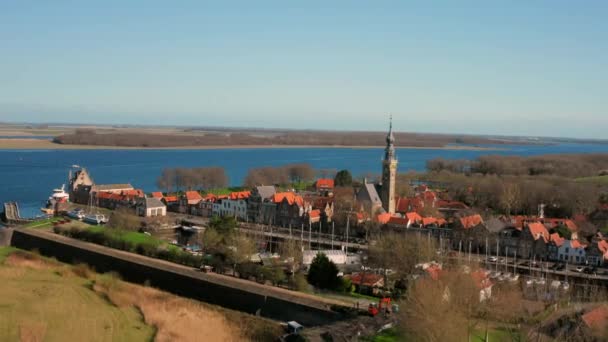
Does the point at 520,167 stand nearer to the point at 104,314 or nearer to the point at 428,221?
the point at 428,221

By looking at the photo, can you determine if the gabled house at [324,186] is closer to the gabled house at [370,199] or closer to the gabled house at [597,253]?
the gabled house at [370,199]

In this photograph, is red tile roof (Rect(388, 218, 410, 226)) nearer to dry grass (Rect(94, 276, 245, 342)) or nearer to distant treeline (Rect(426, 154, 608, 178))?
dry grass (Rect(94, 276, 245, 342))

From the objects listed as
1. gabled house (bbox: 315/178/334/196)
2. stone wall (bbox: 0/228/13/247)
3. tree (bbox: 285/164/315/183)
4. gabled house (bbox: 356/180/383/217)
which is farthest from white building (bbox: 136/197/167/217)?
tree (bbox: 285/164/315/183)

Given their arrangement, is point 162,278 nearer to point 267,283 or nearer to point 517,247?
point 267,283

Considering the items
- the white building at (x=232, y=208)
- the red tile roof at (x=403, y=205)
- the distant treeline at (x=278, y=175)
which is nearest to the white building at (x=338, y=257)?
the red tile roof at (x=403, y=205)

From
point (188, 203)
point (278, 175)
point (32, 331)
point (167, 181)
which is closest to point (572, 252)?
point (32, 331)
